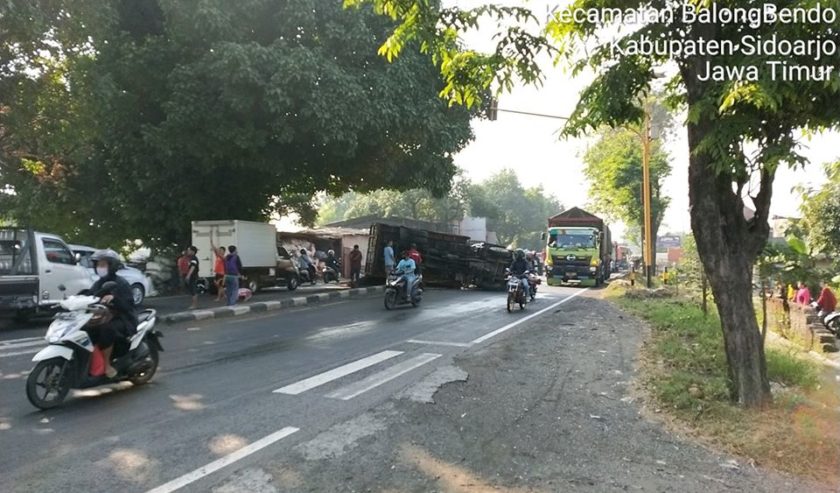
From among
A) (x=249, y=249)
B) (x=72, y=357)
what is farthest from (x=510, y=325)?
(x=249, y=249)

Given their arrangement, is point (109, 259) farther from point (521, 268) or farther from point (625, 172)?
point (625, 172)

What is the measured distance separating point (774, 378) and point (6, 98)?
1452 cm

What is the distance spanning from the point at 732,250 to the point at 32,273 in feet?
38.3

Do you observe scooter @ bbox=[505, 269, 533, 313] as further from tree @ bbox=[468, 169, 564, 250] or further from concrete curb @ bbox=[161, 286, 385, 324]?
tree @ bbox=[468, 169, 564, 250]

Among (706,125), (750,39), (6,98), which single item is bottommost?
(706,125)

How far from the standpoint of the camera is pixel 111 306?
6.17 m

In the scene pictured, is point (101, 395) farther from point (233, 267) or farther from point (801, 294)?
point (801, 294)

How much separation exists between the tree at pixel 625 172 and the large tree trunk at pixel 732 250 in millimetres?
29177

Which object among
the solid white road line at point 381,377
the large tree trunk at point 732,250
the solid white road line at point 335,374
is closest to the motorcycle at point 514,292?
the solid white road line at point 381,377

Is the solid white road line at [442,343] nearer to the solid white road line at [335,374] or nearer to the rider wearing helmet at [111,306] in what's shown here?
the solid white road line at [335,374]

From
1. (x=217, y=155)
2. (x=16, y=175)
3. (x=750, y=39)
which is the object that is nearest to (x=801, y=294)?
(x=750, y=39)

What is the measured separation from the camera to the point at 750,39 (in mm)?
5070

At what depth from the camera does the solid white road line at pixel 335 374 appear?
6.44 metres

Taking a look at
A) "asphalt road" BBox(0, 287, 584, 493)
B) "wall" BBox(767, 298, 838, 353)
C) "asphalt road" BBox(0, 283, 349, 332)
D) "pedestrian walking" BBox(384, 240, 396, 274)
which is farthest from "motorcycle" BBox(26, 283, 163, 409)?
Result: "pedestrian walking" BBox(384, 240, 396, 274)
